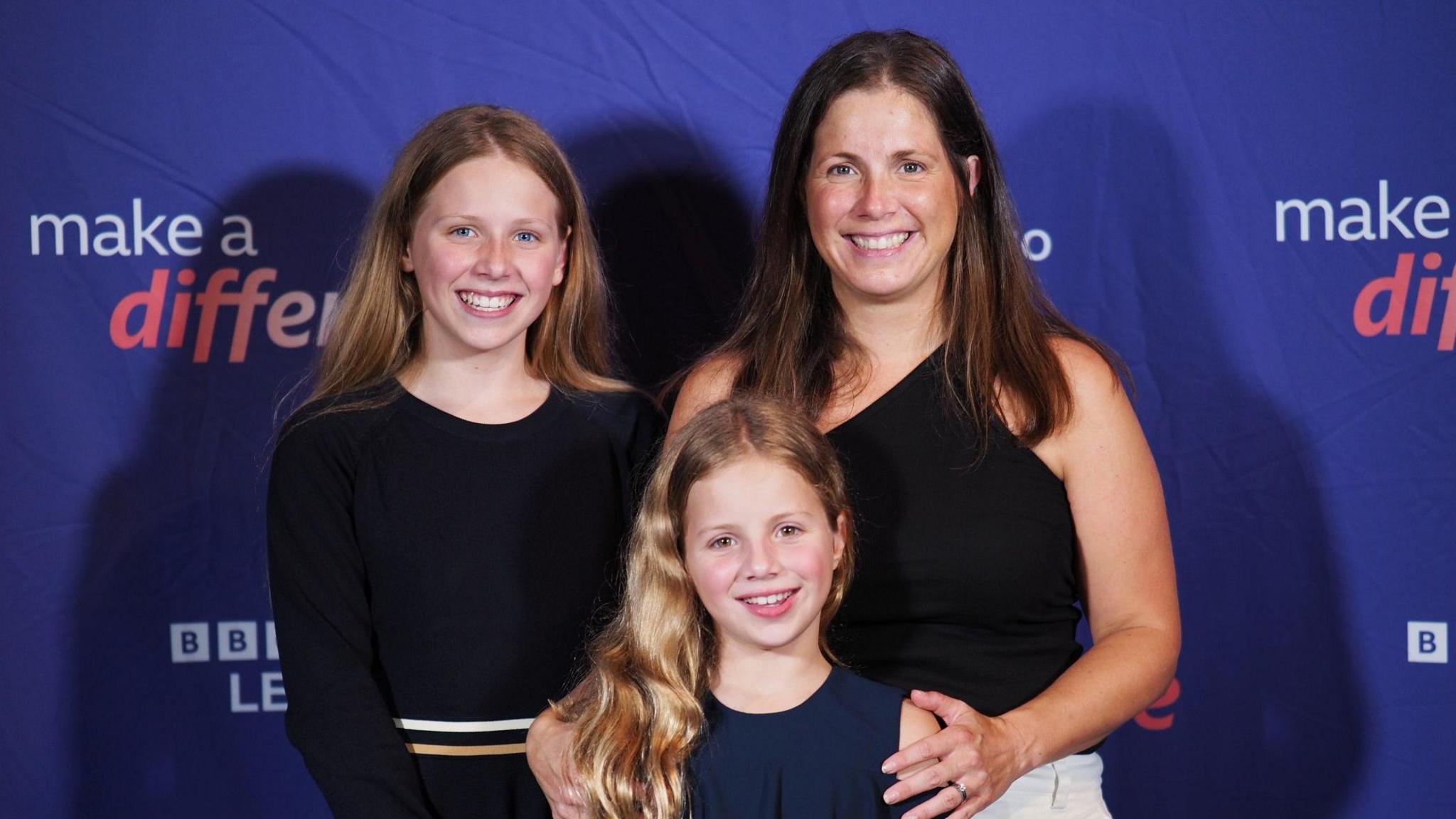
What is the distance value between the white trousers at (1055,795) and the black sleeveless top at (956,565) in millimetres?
105

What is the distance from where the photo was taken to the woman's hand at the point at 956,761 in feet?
5.28

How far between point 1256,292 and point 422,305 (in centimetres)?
142

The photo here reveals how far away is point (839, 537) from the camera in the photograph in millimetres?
1758

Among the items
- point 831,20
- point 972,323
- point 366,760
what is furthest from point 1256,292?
point 366,760

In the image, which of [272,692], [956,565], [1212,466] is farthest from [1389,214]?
[272,692]

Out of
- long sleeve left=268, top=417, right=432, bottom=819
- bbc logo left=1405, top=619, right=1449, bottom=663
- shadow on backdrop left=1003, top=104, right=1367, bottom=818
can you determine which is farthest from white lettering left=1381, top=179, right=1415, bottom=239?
long sleeve left=268, top=417, right=432, bottom=819

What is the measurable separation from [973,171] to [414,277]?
85 centimetres

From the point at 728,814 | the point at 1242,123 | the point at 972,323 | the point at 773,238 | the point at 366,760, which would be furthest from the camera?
the point at 1242,123

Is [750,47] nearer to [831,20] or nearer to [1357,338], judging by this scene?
[831,20]

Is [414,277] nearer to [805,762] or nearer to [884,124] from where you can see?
[884,124]

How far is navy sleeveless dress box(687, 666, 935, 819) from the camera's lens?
1655mm

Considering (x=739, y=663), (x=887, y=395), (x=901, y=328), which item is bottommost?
(x=739, y=663)

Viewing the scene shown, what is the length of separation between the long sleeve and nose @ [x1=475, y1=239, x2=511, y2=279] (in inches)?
11.6

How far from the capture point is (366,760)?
1804mm
